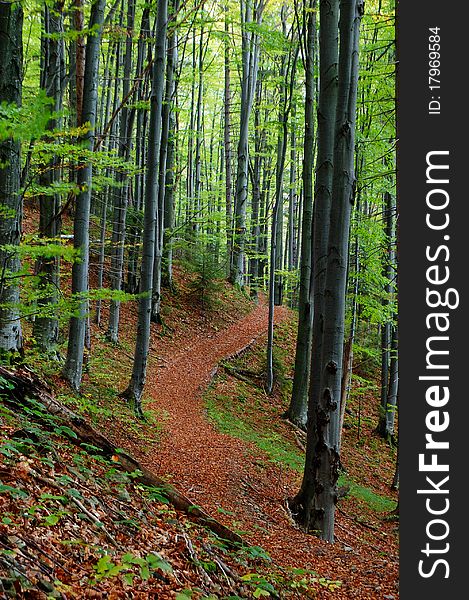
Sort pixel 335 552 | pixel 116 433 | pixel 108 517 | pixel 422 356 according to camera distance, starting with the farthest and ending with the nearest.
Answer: pixel 116 433, pixel 335 552, pixel 108 517, pixel 422 356

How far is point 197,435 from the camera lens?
995 centimetres

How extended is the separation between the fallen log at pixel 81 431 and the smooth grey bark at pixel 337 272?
155cm

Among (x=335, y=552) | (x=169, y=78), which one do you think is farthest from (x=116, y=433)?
(x=169, y=78)

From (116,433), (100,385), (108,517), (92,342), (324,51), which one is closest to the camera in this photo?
(108,517)

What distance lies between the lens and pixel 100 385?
33.0 ft

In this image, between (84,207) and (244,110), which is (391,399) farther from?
(244,110)

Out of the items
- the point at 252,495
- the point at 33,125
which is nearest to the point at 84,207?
the point at 33,125

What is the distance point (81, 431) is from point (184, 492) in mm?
1705

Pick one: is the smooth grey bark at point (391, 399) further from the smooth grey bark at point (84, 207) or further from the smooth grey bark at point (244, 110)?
the smooth grey bark at point (84, 207)

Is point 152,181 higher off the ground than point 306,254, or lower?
higher

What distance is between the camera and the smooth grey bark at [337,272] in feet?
20.4

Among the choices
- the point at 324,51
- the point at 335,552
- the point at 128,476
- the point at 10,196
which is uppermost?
the point at 324,51

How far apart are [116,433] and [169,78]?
9709 millimetres

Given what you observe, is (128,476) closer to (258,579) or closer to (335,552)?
(258,579)
